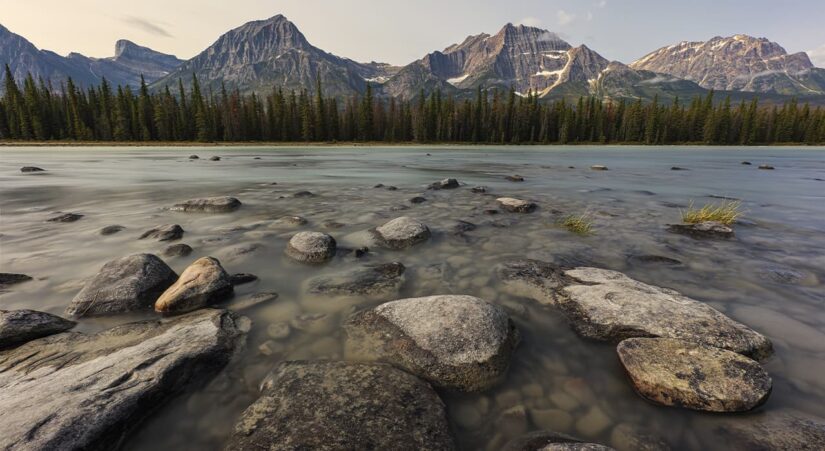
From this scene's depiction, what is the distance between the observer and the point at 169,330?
4.48 meters

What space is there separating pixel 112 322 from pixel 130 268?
1220 mm

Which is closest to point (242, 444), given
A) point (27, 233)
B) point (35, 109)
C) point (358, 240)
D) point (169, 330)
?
point (169, 330)

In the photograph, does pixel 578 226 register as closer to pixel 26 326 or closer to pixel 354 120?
pixel 26 326

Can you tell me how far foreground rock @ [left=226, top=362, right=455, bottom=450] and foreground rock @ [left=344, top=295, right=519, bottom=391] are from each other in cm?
33

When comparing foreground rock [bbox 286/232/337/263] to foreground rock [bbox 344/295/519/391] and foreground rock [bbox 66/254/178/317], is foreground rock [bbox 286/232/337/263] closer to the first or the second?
foreground rock [bbox 66/254/178/317]

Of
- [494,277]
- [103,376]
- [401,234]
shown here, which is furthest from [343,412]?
[401,234]

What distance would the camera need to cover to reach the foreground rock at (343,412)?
114 inches

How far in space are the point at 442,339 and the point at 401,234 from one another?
189 inches

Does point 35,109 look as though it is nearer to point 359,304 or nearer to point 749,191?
point 359,304

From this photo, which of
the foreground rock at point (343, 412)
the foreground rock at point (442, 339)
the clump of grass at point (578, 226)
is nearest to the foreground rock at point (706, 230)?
the clump of grass at point (578, 226)

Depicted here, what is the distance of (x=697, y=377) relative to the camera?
3596 mm

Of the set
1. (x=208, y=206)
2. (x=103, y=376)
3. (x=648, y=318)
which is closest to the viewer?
(x=103, y=376)

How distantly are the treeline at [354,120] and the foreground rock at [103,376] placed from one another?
4368 inches

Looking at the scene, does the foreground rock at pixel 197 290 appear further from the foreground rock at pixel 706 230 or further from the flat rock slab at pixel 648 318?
the foreground rock at pixel 706 230
